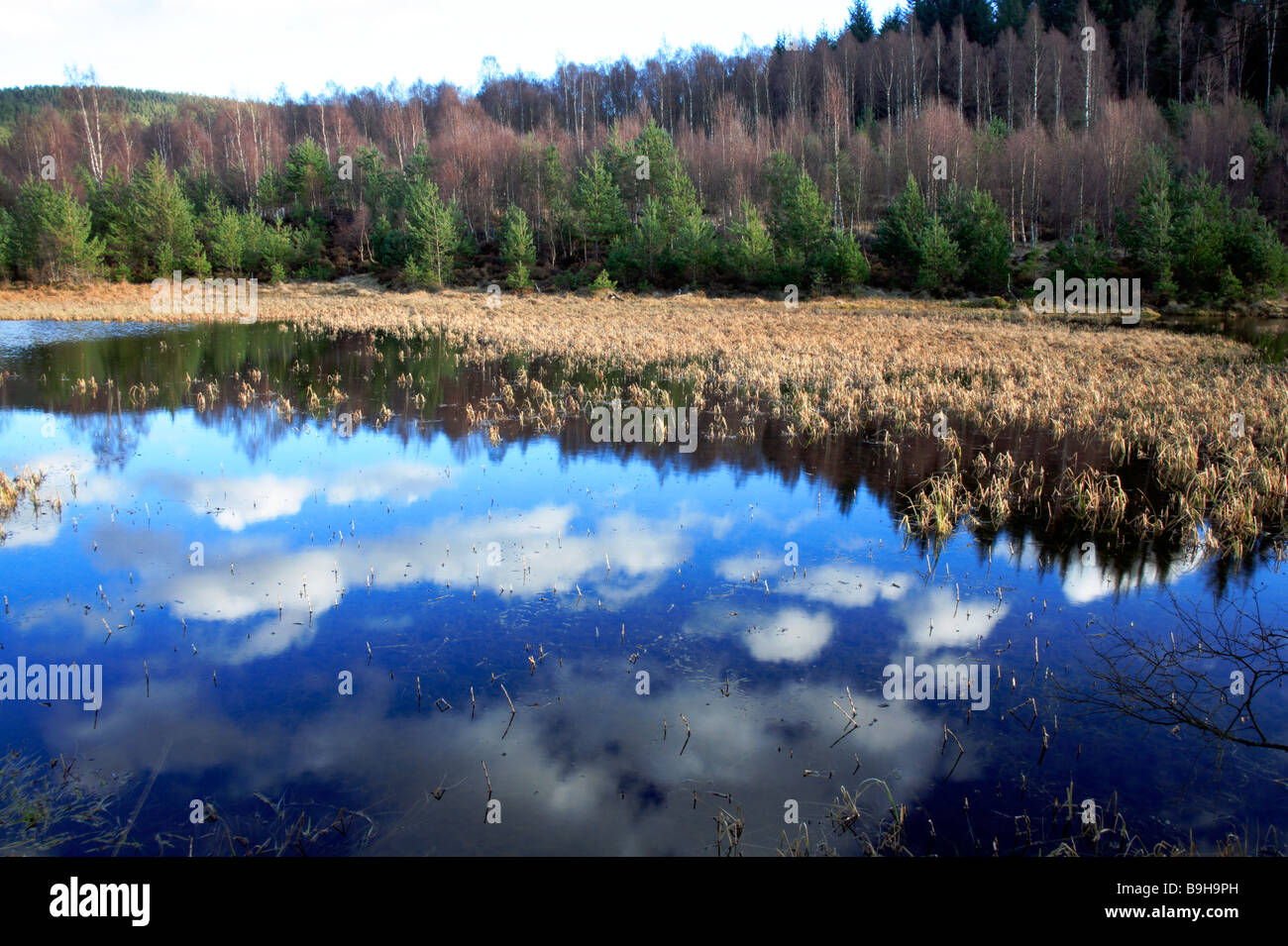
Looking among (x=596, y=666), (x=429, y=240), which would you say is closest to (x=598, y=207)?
(x=429, y=240)

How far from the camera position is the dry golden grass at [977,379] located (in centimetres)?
1111

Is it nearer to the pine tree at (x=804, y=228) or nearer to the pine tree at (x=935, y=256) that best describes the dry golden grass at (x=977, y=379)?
the pine tree at (x=935, y=256)

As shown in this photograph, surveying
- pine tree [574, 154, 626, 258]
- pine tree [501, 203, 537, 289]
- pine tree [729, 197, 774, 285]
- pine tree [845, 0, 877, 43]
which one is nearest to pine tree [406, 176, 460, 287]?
pine tree [501, 203, 537, 289]

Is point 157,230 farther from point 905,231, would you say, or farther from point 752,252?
point 905,231

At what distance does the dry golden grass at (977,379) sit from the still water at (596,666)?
1.36 metres

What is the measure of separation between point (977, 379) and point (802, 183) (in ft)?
105

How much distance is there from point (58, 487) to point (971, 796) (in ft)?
40.1

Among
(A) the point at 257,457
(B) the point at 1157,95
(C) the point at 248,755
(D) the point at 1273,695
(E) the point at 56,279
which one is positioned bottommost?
→ (D) the point at 1273,695

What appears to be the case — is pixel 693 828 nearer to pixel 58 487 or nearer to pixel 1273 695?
pixel 1273 695

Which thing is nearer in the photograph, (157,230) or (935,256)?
(935,256)

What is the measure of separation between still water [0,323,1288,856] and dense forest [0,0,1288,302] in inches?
1492

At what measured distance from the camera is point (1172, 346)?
24.7 meters

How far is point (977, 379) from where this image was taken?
18.9 meters
